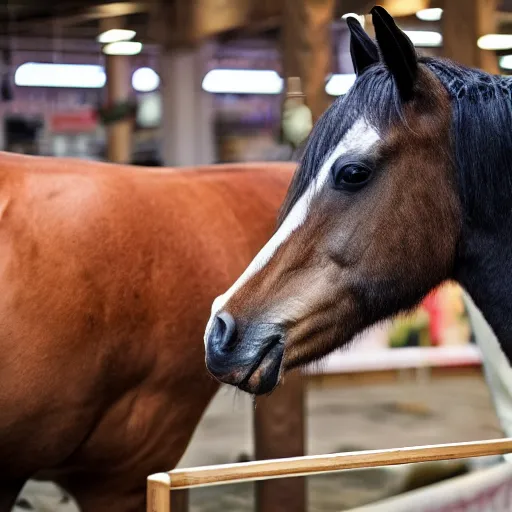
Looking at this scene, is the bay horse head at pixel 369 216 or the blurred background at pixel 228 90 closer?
the bay horse head at pixel 369 216

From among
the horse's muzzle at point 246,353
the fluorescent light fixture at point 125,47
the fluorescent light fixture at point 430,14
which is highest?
the fluorescent light fixture at point 430,14

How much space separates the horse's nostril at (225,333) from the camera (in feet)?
3.84

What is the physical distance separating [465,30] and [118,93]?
1315 mm

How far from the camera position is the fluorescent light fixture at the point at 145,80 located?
345cm

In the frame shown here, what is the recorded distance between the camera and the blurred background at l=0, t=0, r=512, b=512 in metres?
3.19

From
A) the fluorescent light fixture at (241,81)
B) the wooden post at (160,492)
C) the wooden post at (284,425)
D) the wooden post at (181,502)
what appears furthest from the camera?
the fluorescent light fixture at (241,81)

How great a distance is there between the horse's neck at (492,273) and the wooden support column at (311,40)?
193 centimetres

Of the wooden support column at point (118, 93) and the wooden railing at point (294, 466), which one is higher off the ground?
the wooden support column at point (118, 93)

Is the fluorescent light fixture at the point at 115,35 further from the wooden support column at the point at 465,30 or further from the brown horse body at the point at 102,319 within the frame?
the brown horse body at the point at 102,319

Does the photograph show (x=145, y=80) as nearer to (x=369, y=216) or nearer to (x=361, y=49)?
(x=361, y=49)

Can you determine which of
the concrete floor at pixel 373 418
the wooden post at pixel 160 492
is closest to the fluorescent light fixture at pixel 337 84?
the concrete floor at pixel 373 418

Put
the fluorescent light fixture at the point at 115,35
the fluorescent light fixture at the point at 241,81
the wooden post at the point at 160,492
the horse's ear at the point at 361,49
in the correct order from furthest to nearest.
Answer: the fluorescent light fixture at the point at 241,81
the fluorescent light fixture at the point at 115,35
the horse's ear at the point at 361,49
the wooden post at the point at 160,492

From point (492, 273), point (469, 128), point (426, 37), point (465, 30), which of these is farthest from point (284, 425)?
point (465, 30)

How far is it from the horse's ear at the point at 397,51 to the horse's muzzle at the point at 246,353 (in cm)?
35
